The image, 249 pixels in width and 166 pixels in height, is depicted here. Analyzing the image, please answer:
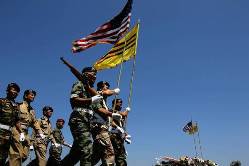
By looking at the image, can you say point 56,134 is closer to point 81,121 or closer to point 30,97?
point 30,97

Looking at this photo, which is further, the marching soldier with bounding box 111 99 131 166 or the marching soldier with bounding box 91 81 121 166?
the marching soldier with bounding box 111 99 131 166

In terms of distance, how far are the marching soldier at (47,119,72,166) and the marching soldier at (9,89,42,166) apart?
61.4 inches

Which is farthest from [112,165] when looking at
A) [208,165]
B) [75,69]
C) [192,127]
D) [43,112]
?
[192,127]

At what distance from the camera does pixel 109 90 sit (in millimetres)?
9711

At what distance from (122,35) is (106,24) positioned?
25.7 inches

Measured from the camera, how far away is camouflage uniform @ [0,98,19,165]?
9223 mm

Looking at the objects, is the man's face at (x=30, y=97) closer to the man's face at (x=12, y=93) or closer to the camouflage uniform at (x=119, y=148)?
the man's face at (x=12, y=93)

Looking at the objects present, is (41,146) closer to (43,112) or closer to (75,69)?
(43,112)

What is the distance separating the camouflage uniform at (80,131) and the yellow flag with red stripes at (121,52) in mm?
3282

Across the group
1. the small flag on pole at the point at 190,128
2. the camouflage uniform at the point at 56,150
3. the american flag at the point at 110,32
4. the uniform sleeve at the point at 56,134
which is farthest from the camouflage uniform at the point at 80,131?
the small flag on pole at the point at 190,128

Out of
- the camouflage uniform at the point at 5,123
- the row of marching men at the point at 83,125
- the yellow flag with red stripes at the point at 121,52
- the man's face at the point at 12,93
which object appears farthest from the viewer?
the yellow flag with red stripes at the point at 121,52

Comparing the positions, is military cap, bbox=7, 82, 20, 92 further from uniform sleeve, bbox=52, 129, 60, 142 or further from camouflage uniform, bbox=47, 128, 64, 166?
uniform sleeve, bbox=52, 129, 60, 142

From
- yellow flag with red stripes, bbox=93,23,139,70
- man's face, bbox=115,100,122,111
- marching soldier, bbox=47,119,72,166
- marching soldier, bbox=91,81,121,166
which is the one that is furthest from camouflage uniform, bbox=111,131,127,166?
marching soldier, bbox=47,119,72,166

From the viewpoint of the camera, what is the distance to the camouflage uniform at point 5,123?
9.22m
